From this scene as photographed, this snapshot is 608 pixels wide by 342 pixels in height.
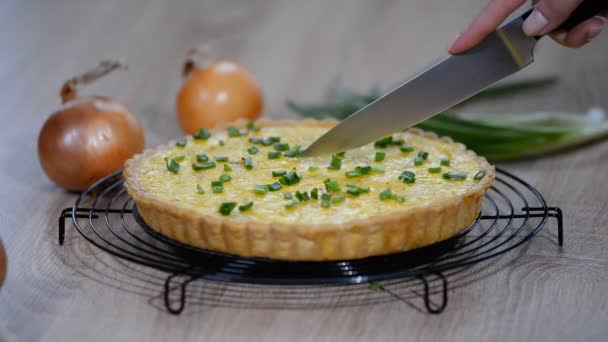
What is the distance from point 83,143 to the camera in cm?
375

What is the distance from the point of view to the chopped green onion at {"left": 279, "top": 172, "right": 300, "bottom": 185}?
309 centimetres

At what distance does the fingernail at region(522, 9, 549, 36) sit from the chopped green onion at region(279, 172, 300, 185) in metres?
1.06

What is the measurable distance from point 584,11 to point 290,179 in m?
1.34

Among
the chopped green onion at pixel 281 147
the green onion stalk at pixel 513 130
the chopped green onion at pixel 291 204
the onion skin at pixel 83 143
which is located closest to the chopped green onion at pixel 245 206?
the chopped green onion at pixel 291 204

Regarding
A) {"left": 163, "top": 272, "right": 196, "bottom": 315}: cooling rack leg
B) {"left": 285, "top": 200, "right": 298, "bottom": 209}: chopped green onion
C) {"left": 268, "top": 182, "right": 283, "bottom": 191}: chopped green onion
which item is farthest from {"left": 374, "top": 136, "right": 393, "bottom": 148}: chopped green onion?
{"left": 163, "top": 272, "right": 196, "bottom": 315}: cooling rack leg

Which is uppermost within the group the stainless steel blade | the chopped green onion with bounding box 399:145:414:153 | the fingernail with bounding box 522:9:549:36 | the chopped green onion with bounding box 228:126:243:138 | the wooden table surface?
the fingernail with bounding box 522:9:549:36

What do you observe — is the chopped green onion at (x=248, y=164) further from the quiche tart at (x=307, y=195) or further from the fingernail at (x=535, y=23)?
the fingernail at (x=535, y=23)

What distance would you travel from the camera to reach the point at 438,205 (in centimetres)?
282

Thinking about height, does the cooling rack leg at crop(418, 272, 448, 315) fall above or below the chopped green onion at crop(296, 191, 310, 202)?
below

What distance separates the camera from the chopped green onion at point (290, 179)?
309cm

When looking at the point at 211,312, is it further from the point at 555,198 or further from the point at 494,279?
the point at 555,198

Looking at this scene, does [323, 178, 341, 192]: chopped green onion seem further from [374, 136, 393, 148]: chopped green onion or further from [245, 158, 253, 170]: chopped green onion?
[374, 136, 393, 148]: chopped green onion

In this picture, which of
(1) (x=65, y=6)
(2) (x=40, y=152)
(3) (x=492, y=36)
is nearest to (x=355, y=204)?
(3) (x=492, y=36)

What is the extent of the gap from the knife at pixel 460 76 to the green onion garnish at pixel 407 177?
19 cm
